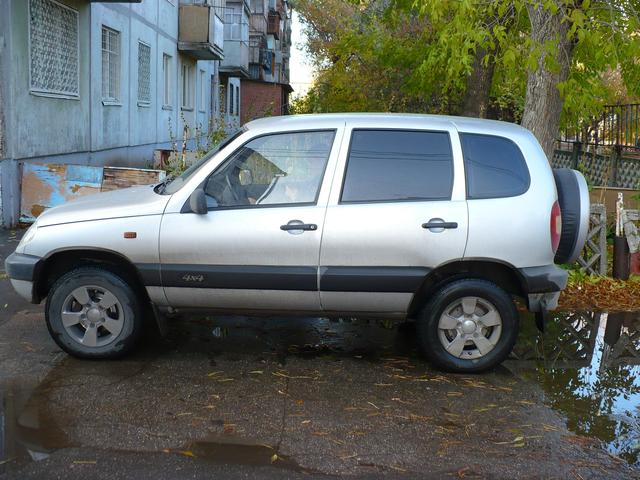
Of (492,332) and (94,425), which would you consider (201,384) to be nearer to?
(94,425)

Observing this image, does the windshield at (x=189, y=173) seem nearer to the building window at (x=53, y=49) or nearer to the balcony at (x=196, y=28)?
the building window at (x=53, y=49)

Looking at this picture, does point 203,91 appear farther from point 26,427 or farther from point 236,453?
point 236,453

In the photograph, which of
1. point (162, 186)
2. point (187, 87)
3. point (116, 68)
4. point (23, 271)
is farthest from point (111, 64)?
point (23, 271)

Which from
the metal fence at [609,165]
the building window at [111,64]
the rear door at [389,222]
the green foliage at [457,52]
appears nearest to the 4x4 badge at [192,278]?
the rear door at [389,222]

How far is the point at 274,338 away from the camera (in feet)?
22.3

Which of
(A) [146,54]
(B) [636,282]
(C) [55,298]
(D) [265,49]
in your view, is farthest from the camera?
(D) [265,49]

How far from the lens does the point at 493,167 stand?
232 inches

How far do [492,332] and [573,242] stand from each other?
91 cm

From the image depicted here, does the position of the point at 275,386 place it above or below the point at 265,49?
below

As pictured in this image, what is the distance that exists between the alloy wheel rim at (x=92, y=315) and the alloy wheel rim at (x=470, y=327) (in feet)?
7.66

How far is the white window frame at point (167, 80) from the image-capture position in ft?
75.7

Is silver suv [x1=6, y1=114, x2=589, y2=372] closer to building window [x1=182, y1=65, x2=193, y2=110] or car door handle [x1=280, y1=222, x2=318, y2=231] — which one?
car door handle [x1=280, y1=222, x2=318, y2=231]

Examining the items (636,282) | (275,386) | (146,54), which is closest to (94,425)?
(275,386)

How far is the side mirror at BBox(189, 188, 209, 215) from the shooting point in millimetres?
5684
